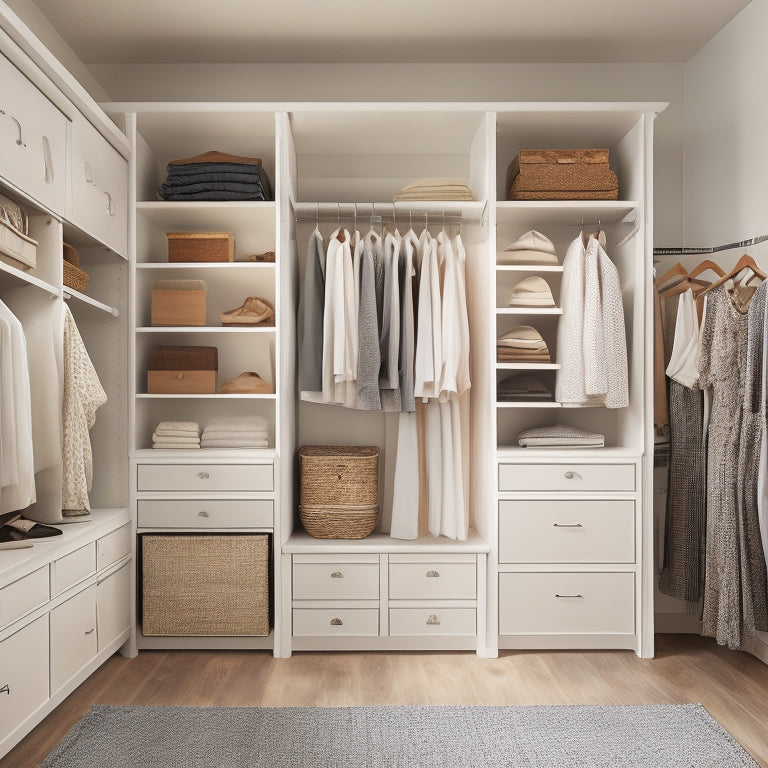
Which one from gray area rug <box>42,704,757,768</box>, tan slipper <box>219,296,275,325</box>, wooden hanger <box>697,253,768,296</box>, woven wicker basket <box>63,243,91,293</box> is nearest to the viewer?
gray area rug <box>42,704,757,768</box>

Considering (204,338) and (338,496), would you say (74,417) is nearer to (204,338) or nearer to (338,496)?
(204,338)

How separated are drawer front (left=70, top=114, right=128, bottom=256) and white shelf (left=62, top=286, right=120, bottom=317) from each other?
24 cm

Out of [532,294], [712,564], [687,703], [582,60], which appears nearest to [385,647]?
[687,703]

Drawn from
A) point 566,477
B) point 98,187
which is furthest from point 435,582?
point 98,187

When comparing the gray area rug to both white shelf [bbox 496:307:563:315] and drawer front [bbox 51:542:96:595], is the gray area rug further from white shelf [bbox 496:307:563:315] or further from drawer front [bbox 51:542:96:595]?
white shelf [bbox 496:307:563:315]

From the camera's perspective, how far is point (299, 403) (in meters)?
3.47

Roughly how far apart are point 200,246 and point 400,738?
7.20ft

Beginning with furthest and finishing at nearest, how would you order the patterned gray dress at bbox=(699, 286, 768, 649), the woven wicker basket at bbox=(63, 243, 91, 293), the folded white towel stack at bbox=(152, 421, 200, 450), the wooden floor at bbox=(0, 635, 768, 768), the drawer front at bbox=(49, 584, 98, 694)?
the folded white towel stack at bbox=(152, 421, 200, 450) → the patterned gray dress at bbox=(699, 286, 768, 649) → the woven wicker basket at bbox=(63, 243, 91, 293) → the wooden floor at bbox=(0, 635, 768, 768) → the drawer front at bbox=(49, 584, 98, 694)

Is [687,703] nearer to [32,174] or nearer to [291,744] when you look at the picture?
[291,744]

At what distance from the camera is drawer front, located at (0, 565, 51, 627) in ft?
6.47

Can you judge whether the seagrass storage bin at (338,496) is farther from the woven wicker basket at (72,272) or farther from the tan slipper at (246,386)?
the woven wicker basket at (72,272)

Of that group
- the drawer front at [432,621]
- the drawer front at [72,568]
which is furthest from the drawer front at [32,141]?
the drawer front at [432,621]

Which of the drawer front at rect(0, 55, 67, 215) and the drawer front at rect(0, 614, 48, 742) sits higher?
the drawer front at rect(0, 55, 67, 215)

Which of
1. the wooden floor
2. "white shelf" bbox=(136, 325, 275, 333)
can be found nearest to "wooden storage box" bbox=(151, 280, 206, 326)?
"white shelf" bbox=(136, 325, 275, 333)
